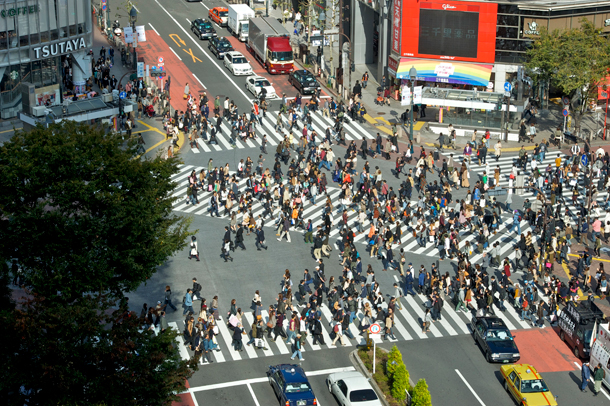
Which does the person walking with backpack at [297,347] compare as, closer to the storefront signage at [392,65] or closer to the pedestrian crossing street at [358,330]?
the pedestrian crossing street at [358,330]

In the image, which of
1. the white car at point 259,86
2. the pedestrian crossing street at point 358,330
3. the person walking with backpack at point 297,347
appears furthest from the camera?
the white car at point 259,86

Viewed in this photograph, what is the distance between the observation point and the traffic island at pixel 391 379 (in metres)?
33.2

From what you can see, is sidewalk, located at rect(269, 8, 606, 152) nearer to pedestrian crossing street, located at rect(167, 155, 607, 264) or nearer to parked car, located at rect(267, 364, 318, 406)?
pedestrian crossing street, located at rect(167, 155, 607, 264)

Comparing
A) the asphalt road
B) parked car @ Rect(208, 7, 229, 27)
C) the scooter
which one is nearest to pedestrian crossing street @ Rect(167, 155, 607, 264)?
the asphalt road

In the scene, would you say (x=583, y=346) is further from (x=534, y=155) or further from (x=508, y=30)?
(x=508, y=30)

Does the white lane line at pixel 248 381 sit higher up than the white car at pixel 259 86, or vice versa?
the white car at pixel 259 86

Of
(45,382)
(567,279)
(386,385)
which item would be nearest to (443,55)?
(567,279)

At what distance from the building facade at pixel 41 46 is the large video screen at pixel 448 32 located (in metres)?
26.7

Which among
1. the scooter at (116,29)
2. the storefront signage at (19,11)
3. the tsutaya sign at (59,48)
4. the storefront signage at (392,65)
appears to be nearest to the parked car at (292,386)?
the storefront signage at (19,11)

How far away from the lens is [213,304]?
1598 inches

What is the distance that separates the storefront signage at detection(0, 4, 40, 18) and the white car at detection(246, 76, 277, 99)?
58.8ft

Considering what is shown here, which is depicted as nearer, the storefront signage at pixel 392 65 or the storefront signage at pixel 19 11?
the storefront signage at pixel 19 11

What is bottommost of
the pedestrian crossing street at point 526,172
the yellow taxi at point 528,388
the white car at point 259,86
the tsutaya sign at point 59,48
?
the yellow taxi at point 528,388

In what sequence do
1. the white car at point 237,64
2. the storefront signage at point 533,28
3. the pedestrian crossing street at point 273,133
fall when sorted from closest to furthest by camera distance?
the pedestrian crossing street at point 273,133 → the storefront signage at point 533,28 → the white car at point 237,64
